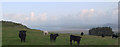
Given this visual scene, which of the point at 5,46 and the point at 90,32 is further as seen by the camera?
the point at 90,32

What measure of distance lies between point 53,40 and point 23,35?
245 inches

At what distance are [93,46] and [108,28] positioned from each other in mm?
53331

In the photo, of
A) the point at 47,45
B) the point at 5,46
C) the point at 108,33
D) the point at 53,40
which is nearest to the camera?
the point at 47,45

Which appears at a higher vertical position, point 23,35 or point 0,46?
point 23,35

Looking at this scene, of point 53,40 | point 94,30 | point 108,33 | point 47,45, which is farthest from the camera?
point 94,30

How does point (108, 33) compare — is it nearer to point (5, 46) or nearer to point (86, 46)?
point (86, 46)

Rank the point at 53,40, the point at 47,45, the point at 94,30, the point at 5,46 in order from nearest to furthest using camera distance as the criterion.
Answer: the point at 47,45, the point at 5,46, the point at 53,40, the point at 94,30

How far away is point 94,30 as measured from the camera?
80.3 metres

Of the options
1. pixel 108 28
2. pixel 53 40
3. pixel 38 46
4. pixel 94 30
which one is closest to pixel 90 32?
pixel 94 30

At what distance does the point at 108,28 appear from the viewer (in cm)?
7862

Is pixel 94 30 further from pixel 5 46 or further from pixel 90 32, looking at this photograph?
pixel 5 46

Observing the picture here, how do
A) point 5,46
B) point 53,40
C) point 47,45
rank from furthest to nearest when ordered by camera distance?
point 53,40
point 5,46
point 47,45

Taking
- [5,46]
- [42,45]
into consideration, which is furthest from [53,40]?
[5,46]

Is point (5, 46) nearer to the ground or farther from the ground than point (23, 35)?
nearer to the ground
